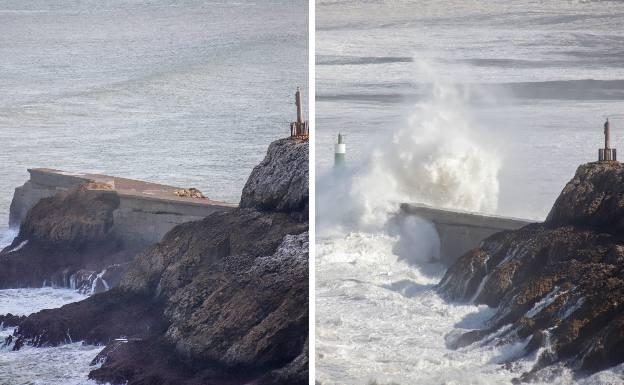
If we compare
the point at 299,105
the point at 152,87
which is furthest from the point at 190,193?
the point at 299,105

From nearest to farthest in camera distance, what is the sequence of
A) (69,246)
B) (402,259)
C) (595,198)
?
(595,198) → (402,259) → (69,246)

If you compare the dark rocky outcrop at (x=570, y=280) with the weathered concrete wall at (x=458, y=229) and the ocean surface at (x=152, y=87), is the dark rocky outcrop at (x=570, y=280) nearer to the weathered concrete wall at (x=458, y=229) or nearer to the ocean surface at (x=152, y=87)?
the weathered concrete wall at (x=458, y=229)

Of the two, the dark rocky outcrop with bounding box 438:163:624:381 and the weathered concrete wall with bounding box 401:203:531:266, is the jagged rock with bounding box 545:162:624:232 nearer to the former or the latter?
the dark rocky outcrop with bounding box 438:163:624:381

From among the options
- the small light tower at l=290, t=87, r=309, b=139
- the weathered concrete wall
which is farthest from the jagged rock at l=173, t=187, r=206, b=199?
the weathered concrete wall

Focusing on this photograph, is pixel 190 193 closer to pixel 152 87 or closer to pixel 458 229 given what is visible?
pixel 152 87

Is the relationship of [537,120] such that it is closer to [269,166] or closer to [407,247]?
[407,247]

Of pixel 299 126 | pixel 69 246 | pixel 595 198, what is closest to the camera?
pixel 595 198

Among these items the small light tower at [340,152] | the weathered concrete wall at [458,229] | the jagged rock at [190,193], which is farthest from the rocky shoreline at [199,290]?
the weathered concrete wall at [458,229]
